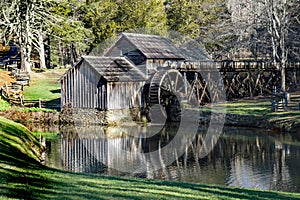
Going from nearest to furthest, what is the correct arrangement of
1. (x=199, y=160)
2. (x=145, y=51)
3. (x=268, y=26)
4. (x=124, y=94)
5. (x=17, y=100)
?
(x=199, y=160) → (x=124, y=94) → (x=145, y=51) → (x=17, y=100) → (x=268, y=26)

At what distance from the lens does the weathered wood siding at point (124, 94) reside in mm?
32969

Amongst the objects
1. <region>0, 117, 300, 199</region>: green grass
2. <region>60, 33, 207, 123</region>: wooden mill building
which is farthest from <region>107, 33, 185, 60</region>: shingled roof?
<region>0, 117, 300, 199</region>: green grass

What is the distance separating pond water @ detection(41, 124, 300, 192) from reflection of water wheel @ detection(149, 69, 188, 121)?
11.3ft

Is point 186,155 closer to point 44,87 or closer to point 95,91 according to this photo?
point 95,91

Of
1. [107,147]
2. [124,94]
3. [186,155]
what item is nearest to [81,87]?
[124,94]

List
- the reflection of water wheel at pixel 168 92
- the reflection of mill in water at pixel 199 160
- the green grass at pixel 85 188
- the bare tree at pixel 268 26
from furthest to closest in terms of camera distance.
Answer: the bare tree at pixel 268 26, the reflection of water wheel at pixel 168 92, the reflection of mill in water at pixel 199 160, the green grass at pixel 85 188

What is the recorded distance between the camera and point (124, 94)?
3369 cm

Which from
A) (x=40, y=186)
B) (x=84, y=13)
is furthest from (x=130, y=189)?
(x=84, y=13)

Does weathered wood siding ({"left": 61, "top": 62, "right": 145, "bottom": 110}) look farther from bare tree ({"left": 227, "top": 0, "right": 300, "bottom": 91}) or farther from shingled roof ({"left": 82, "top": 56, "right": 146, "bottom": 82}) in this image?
bare tree ({"left": 227, "top": 0, "right": 300, "bottom": 91})

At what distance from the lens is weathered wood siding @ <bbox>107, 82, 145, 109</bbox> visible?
33.0 meters

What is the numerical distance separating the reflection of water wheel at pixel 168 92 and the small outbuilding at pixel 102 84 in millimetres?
1112

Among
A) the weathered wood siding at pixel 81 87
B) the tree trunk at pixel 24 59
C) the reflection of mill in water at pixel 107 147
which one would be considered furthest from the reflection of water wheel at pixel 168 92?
the tree trunk at pixel 24 59

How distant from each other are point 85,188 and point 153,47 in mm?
25845

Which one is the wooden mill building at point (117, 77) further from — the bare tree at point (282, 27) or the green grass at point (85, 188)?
the green grass at point (85, 188)
